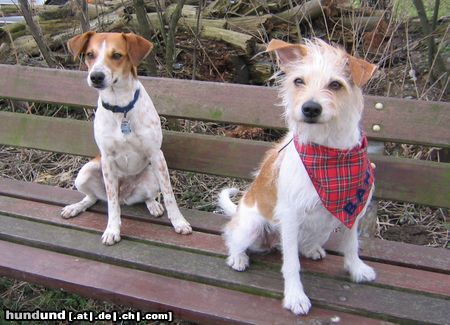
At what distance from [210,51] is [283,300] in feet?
10.6

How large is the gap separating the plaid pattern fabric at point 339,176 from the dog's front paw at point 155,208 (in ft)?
3.68

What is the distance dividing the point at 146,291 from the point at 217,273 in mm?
348

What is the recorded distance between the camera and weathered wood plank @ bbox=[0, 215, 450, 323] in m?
2.14

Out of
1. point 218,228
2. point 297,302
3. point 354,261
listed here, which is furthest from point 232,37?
point 297,302

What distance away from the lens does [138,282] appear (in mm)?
2367

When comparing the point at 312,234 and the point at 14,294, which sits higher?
the point at 312,234

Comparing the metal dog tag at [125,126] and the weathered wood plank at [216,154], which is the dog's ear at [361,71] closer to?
the weathered wood plank at [216,154]

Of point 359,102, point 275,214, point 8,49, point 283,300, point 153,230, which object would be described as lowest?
point 8,49

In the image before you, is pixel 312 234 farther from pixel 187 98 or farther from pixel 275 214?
pixel 187 98

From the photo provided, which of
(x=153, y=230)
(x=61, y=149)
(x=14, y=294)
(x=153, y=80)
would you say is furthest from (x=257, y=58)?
(x=14, y=294)

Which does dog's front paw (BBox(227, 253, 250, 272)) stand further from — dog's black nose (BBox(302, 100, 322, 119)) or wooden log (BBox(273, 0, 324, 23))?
wooden log (BBox(273, 0, 324, 23))

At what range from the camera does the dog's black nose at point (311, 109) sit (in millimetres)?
1970

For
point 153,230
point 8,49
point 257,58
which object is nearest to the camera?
point 153,230

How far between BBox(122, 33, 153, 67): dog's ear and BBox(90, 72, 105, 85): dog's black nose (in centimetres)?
22
